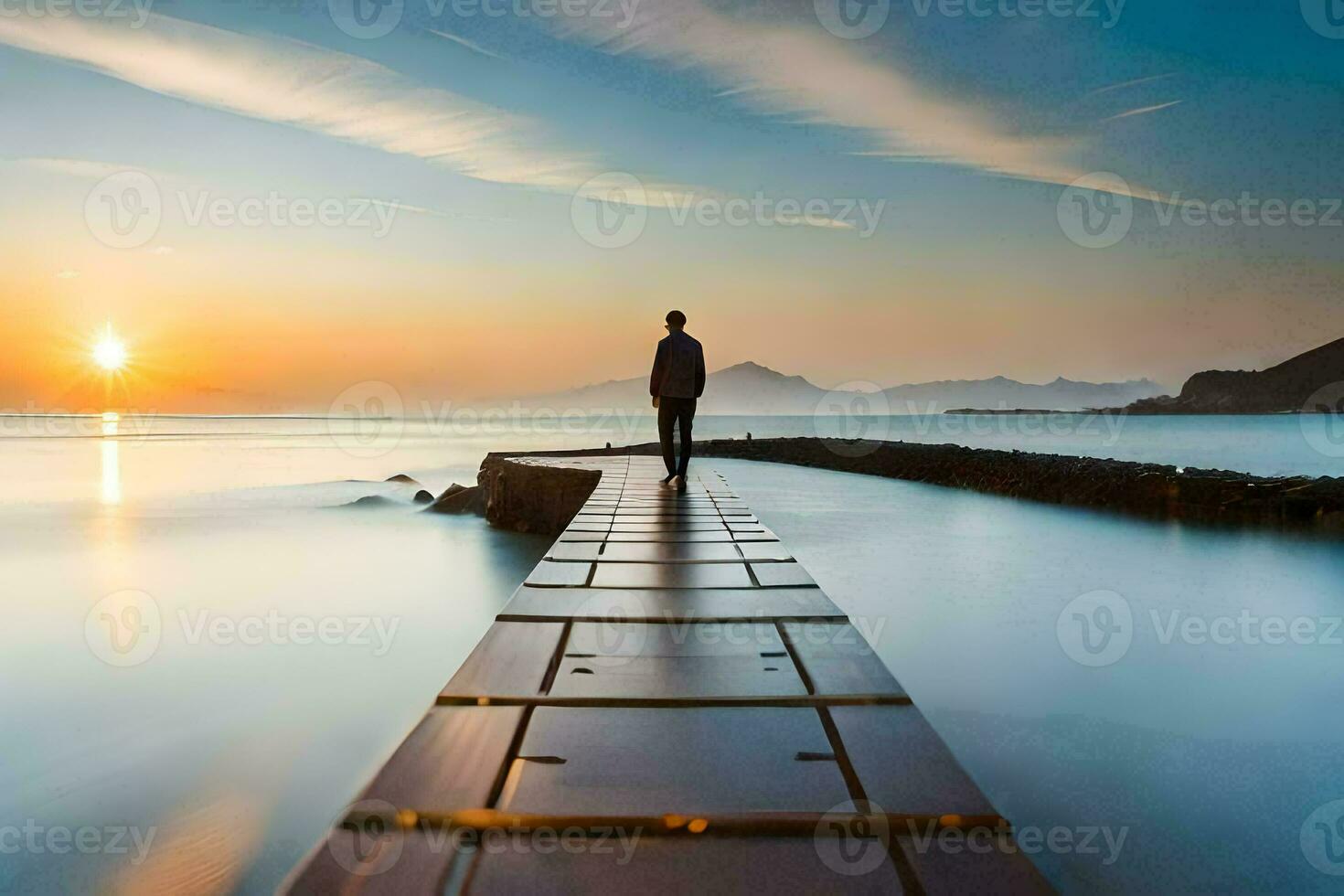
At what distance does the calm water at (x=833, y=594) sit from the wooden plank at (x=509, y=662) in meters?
2.61

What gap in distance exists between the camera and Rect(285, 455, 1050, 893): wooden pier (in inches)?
49.8

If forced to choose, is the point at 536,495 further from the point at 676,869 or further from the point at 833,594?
the point at 676,869

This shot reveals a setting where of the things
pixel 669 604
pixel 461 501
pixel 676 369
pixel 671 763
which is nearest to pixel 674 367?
pixel 676 369

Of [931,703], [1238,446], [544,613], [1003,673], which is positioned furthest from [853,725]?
[1238,446]

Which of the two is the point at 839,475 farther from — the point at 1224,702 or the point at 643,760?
the point at 643,760

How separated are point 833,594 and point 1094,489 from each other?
8315mm

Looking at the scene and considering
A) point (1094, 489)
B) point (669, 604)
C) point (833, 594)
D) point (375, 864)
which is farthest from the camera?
point (1094, 489)

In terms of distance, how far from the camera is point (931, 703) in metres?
5.43

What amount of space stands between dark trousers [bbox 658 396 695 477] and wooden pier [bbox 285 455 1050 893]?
18.5ft

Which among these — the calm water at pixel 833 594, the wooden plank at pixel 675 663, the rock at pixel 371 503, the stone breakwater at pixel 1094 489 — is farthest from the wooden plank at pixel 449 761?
the rock at pixel 371 503

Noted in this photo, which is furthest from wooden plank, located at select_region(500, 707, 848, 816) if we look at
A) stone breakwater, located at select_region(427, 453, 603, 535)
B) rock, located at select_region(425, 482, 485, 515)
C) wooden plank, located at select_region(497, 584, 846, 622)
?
rock, located at select_region(425, 482, 485, 515)

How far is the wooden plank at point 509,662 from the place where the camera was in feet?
6.72

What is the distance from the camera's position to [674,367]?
8.11m

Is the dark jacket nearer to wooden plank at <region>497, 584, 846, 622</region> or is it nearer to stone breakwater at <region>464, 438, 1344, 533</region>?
stone breakwater at <region>464, 438, 1344, 533</region>
